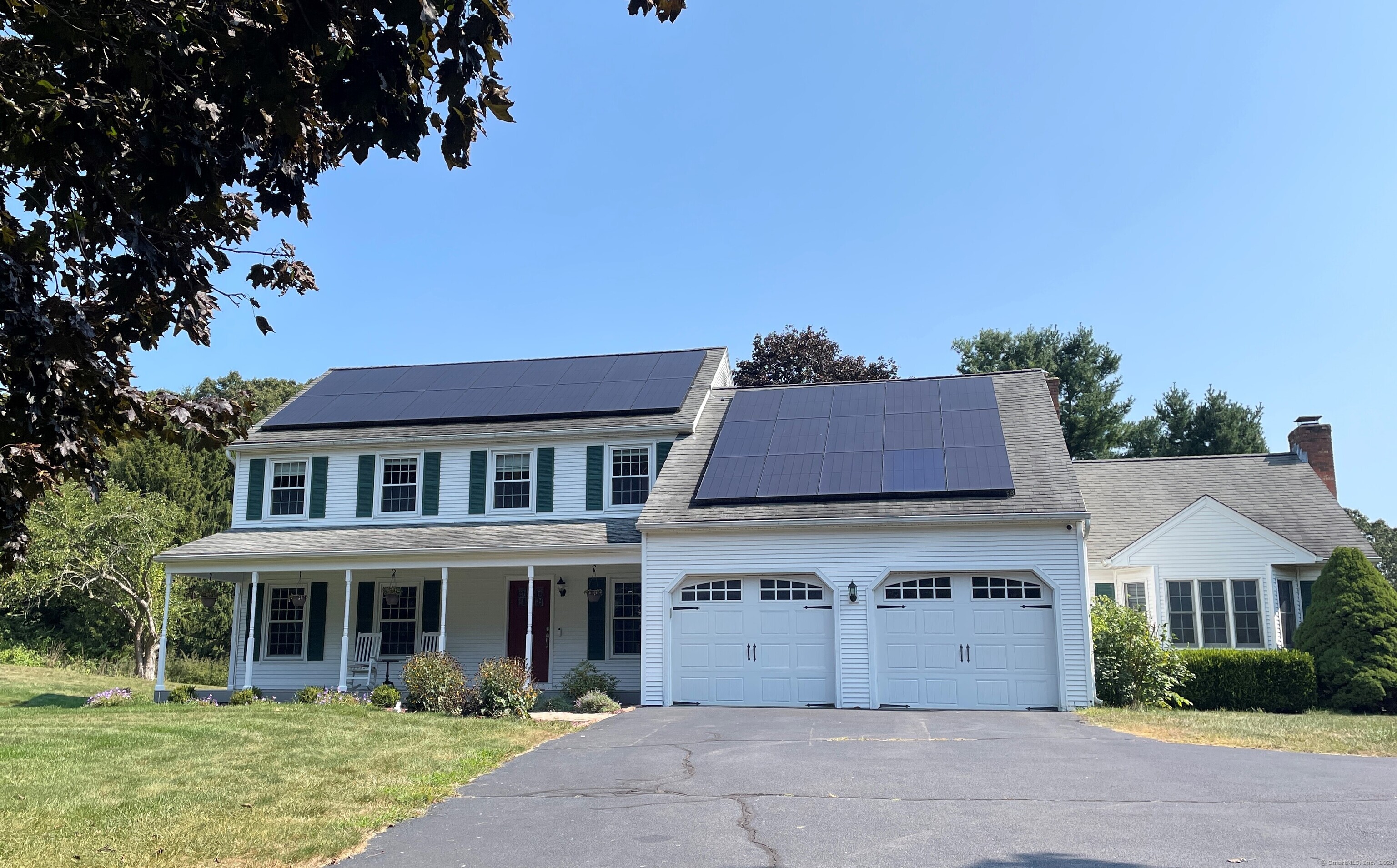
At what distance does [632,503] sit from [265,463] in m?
8.20

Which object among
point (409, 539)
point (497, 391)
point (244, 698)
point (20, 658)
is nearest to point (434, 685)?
point (244, 698)

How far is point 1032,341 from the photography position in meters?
43.2

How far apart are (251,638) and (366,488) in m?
3.73

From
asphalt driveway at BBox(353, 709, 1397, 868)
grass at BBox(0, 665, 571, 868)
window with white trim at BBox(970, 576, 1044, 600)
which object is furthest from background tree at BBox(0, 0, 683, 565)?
window with white trim at BBox(970, 576, 1044, 600)

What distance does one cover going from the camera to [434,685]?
52.5 ft

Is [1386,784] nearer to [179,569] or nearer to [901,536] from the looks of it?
[901,536]

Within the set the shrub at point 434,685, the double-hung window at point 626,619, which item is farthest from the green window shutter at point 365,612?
the shrub at point 434,685

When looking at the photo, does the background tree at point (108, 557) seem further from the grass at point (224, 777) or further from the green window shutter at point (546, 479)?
the green window shutter at point (546, 479)

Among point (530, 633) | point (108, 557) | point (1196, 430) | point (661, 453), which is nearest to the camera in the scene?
point (530, 633)

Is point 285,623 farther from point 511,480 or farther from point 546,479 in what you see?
point 546,479

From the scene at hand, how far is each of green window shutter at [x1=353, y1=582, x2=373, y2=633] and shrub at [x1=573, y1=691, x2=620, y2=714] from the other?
20.9 ft

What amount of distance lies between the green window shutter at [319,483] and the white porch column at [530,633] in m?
5.01

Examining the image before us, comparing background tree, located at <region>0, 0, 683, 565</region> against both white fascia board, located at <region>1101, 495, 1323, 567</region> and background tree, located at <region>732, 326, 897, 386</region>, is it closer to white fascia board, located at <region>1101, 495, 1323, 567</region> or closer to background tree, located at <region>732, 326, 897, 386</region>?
white fascia board, located at <region>1101, 495, 1323, 567</region>

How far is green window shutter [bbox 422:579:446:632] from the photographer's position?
2086 centimetres
